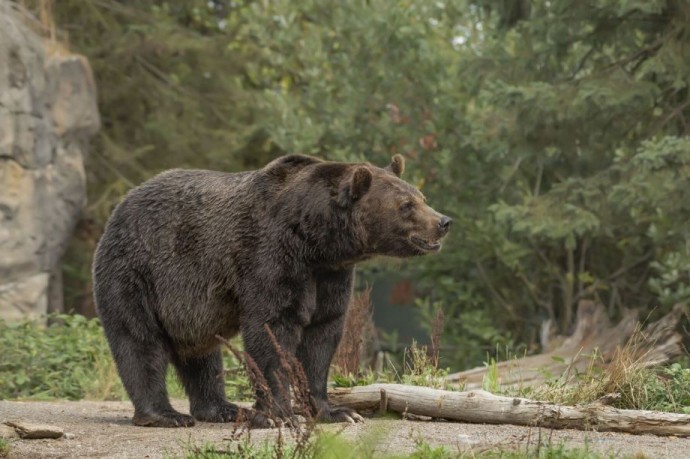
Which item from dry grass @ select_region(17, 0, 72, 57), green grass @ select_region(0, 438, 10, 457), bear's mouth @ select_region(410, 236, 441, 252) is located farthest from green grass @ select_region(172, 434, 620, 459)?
dry grass @ select_region(17, 0, 72, 57)

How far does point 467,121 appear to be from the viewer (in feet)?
46.1

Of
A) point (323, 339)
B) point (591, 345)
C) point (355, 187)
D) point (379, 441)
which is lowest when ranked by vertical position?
point (591, 345)

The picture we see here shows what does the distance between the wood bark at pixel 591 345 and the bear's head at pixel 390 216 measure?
2.81 meters

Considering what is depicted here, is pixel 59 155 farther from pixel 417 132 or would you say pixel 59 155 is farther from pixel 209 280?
pixel 209 280

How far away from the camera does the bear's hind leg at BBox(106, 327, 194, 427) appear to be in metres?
7.71

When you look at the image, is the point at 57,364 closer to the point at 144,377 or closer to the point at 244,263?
the point at 144,377

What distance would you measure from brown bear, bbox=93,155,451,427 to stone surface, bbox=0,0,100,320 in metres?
6.55

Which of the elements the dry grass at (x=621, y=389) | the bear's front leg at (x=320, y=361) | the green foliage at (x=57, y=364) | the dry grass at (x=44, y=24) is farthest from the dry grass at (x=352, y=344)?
the dry grass at (x=44, y=24)

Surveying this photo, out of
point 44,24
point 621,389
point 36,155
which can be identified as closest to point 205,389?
point 621,389

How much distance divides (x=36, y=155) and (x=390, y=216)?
8.51 m

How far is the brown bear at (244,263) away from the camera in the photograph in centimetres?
727

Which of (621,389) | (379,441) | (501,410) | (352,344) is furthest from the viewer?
(352,344)

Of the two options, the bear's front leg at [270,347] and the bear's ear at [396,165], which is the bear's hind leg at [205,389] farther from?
the bear's ear at [396,165]

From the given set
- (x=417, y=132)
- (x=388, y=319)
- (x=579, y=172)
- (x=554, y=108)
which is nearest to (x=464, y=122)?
(x=417, y=132)
